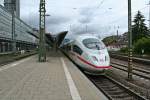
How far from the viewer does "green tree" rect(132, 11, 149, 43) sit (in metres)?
84.5

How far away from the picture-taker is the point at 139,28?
8669 centimetres

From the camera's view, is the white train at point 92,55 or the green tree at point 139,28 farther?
the green tree at point 139,28

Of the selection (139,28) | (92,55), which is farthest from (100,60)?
(139,28)

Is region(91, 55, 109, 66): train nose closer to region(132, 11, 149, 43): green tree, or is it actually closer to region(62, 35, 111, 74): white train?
region(62, 35, 111, 74): white train

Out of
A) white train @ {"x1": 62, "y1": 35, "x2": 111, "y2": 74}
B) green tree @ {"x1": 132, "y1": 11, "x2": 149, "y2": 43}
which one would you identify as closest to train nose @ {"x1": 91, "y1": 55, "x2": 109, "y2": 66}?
white train @ {"x1": 62, "y1": 35, "x2": 111, "y2": 74}

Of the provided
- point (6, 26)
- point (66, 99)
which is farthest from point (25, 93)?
point (6, 26)

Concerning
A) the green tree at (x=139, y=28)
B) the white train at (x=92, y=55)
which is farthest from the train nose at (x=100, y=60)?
the green tree at (x=139, y=28)

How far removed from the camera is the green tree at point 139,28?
84500 mm

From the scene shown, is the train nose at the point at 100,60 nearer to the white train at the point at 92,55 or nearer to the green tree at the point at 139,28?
the white train at the point at 92,55

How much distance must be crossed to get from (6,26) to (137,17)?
3916 centimetres

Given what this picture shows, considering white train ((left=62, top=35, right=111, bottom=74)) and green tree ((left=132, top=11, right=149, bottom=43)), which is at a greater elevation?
green tree ((left=132, top=11, right=149, bottom=43))

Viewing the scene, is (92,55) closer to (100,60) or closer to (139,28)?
(100,60)

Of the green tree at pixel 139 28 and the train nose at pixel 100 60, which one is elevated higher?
the green tree at pixel 139 28

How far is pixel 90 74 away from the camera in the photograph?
65.8 ft
